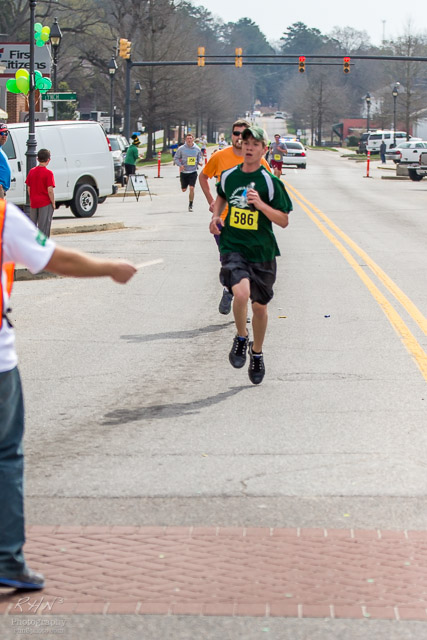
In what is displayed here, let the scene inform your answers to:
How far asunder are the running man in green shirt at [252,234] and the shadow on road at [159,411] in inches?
28.0

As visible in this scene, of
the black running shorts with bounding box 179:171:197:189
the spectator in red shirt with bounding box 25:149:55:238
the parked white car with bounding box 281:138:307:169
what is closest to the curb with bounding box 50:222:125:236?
the spectator in red shirt with bounding box 25:149:55:238

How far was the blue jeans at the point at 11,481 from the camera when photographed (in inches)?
171

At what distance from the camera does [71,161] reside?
2434 centimetres

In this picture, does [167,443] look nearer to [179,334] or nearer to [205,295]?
[179,334]

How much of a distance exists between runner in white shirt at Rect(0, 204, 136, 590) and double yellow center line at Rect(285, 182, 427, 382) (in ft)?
16.1

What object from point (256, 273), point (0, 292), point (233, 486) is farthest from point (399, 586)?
point (256, 273)

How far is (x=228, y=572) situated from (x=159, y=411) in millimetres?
3017

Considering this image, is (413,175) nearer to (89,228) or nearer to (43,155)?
(89,228)

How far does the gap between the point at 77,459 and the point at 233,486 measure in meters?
1.05

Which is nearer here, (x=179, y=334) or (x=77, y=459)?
(x=77, y=459)

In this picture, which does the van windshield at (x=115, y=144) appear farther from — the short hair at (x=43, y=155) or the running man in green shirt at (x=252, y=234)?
the running man in green shirt at (x=252, y=234)

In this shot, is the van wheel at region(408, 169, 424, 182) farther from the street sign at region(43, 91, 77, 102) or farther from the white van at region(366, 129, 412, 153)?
the white van at region(366, 129, 412, 153)

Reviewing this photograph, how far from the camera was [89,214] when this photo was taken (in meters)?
25.7

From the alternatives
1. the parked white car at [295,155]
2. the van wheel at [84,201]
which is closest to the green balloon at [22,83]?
the van wheel at [84,201]
